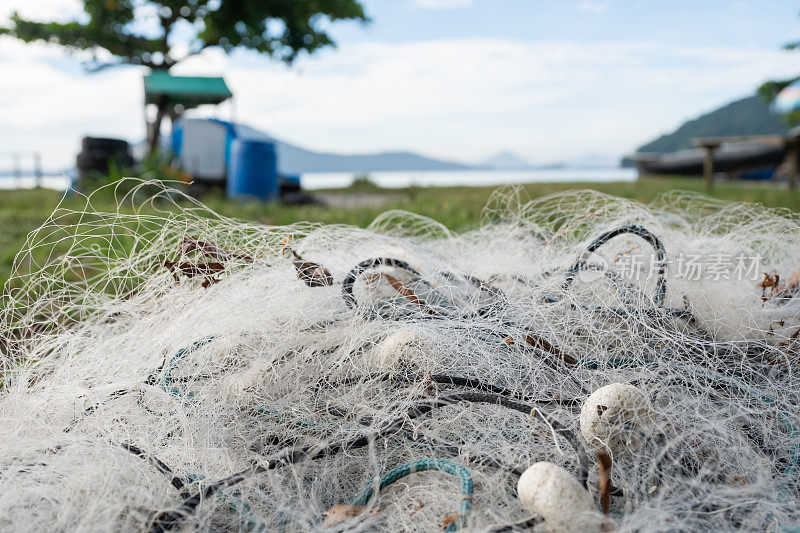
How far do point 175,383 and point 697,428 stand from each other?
4.67 feet

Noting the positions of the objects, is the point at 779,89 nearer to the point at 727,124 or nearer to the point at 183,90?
the point at 183,90

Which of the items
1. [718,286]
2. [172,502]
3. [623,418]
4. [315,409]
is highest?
[718,286]

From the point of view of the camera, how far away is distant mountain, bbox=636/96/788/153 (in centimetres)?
3628

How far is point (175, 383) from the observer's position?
165cm

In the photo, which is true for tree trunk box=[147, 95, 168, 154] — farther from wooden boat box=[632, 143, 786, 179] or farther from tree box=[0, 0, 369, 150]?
wooden boat box=[632, 143, 786, 179]

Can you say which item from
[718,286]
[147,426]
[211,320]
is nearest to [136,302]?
[211,320]

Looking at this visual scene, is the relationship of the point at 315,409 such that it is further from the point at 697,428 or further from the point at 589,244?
the point at 589,244

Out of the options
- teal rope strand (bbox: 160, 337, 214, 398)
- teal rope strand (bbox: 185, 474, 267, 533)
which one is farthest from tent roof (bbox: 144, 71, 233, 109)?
teal rope strand (bbox: 185, 474, 267, 533)

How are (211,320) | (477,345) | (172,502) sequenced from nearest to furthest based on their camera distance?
1. (172,502)
2. (477,345)
3. (211,320)

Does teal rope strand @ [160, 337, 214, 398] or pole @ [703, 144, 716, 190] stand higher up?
pole @ [703, 144, 716, 190]

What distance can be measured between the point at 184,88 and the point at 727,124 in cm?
3825

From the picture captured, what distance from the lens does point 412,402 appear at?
4.75 ft

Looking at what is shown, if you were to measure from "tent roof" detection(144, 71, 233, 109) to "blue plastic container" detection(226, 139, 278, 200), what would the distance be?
4.00m

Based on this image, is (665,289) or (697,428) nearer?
(697,428)
